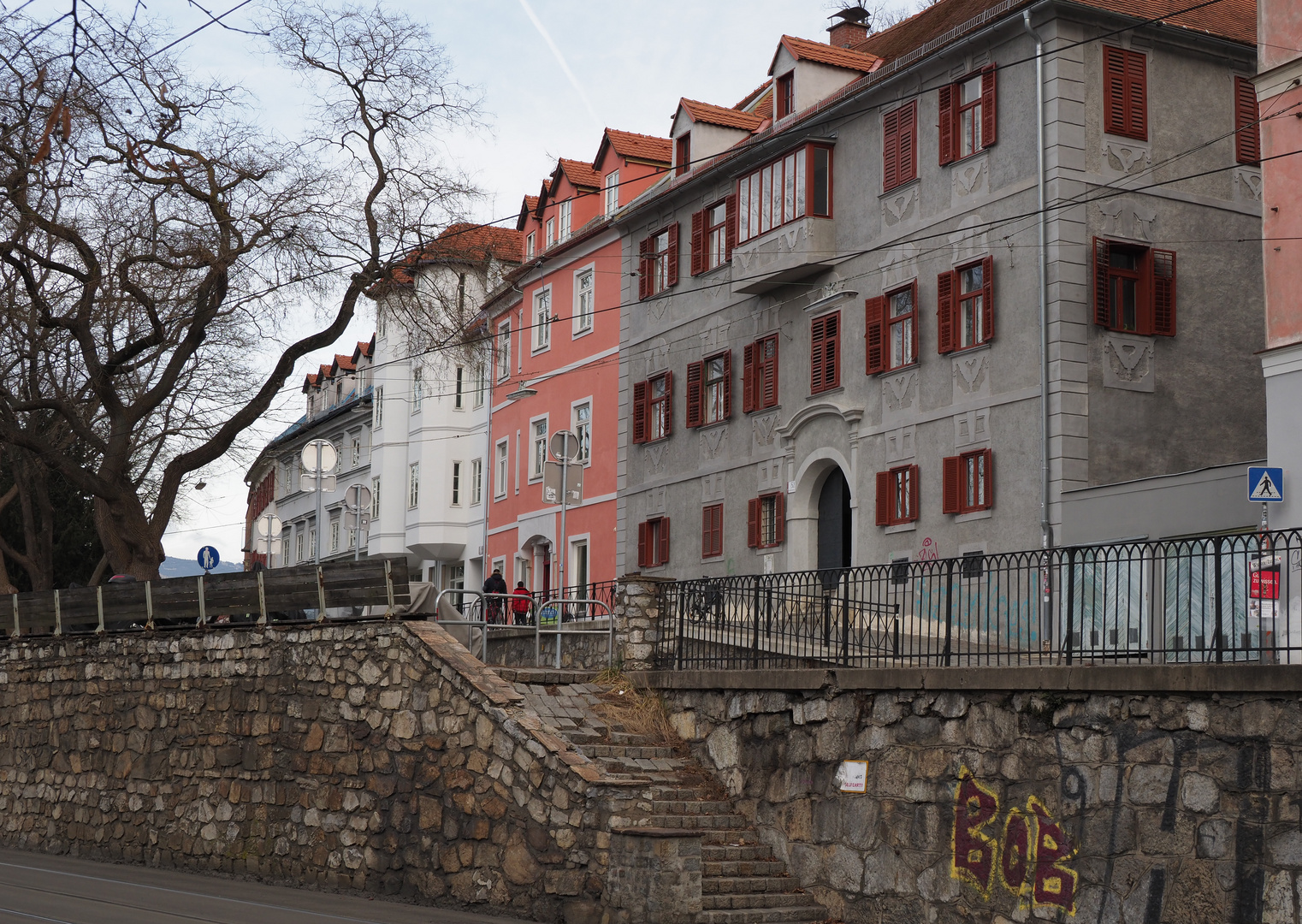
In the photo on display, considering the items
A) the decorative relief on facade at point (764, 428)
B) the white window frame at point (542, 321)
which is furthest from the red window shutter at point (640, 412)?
the white window frame at point (542, 321)

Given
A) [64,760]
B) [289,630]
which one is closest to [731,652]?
[289,630]

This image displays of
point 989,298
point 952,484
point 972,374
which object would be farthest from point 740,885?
point 989,298

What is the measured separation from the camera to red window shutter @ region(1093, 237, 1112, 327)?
2472 cm

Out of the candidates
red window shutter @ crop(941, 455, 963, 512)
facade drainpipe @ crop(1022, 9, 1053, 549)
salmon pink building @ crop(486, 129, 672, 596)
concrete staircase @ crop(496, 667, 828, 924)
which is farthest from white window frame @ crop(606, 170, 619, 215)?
concrete staircase @ crop(496, 667, 828, 924)

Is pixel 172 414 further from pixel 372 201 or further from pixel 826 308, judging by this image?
pixel 826 308

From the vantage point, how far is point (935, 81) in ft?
89.8

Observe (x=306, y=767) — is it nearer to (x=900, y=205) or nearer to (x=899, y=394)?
(x=899, y=394)

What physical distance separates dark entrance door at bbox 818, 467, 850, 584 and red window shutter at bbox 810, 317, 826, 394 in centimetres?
160

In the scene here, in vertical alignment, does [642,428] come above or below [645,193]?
below

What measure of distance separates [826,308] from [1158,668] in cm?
1839

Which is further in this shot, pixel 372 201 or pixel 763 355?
pixel 763 355

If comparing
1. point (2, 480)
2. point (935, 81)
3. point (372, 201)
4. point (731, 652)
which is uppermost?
point (935, 81)

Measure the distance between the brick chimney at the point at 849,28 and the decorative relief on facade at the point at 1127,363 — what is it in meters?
15.4

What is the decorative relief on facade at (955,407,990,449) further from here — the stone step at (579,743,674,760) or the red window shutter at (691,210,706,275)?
the stone step at (579,743,674,760)
